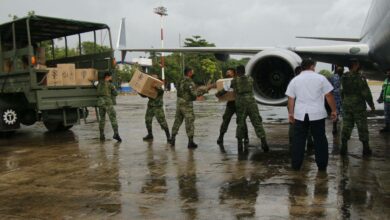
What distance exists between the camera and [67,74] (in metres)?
10.6

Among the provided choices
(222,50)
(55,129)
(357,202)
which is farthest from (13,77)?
(357,202)

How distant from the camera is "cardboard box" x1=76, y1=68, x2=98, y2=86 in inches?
425

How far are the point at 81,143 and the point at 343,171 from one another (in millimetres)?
5573

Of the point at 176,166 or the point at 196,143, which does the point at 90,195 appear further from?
the point at 196,143

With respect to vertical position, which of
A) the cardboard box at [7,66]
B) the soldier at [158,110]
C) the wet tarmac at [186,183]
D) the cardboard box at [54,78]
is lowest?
the wet tarmac at [186,183]

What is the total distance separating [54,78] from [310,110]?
637cm

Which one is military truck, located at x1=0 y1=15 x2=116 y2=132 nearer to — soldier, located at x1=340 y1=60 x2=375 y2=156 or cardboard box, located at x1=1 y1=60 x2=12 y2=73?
cardboard box, located at x1=1 y1=60 x2=12 y2=73

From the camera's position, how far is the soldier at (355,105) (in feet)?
23.3

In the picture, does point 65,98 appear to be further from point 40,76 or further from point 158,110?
point 158,110

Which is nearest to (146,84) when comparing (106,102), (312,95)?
(106,102)

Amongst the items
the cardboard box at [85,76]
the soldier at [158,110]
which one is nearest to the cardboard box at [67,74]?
the cardboard box at [85,76]

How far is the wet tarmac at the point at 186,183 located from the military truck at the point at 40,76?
1424 millimetres

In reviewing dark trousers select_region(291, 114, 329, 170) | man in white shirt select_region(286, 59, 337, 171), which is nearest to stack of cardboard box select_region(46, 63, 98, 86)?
man in white shirt select_region(286, 59, 337, 171)

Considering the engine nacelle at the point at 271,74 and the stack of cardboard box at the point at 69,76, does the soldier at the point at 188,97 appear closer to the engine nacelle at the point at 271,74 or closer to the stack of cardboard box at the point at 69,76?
the engine nacelle at the point at 271,74
